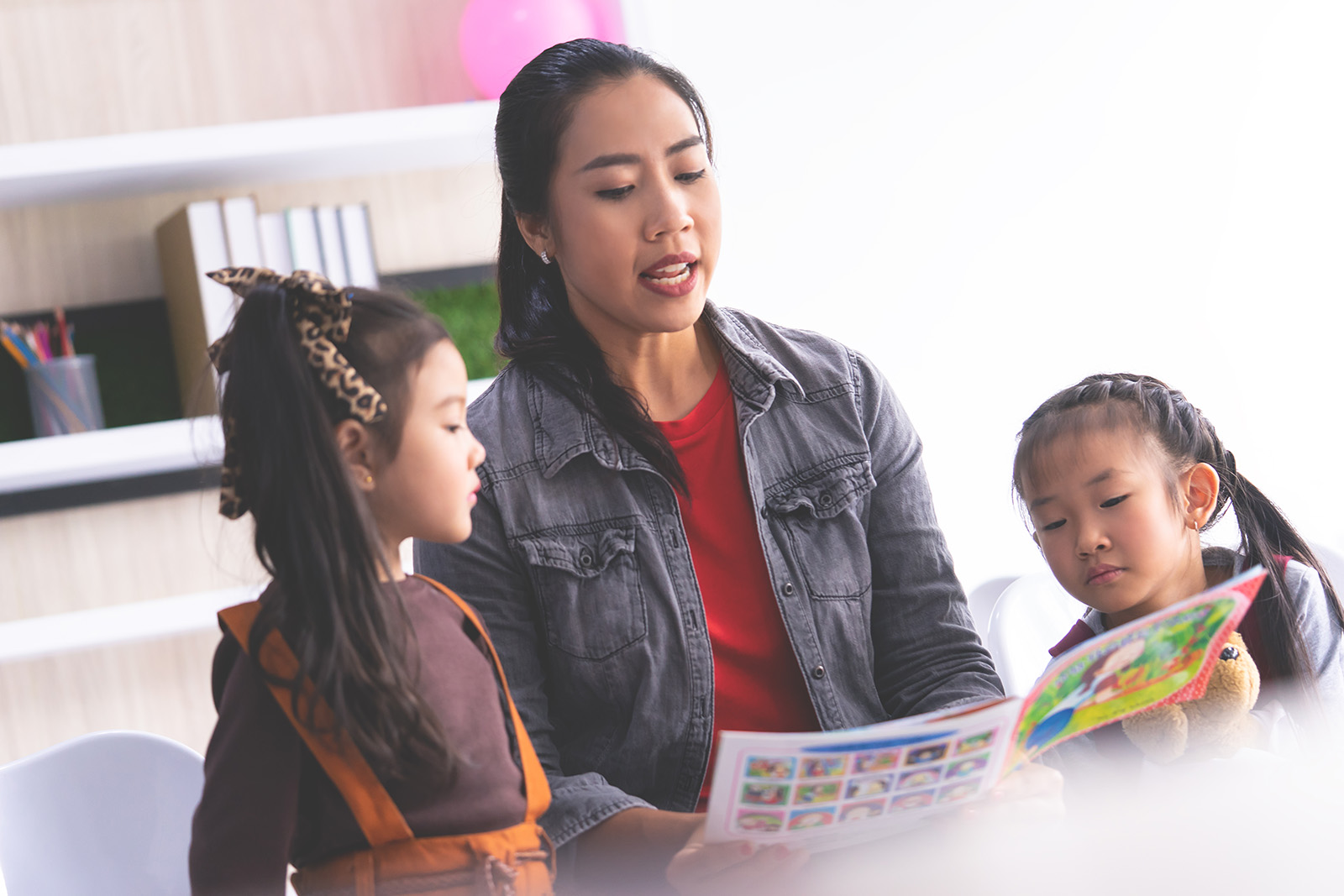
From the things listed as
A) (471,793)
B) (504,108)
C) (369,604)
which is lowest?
(471,793)

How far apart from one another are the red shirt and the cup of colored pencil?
126 cm

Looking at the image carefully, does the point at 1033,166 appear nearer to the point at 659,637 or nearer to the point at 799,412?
the point at 799,412

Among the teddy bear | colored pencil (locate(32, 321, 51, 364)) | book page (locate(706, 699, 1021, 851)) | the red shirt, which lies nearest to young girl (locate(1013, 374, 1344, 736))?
the teddy bear

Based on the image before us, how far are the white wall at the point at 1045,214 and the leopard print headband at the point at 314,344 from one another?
174 centimetres

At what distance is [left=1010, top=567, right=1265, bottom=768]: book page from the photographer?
0.84 m

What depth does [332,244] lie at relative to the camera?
6.82ft

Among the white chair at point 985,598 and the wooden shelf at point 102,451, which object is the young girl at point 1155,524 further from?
the wooden shelf at point 102,451

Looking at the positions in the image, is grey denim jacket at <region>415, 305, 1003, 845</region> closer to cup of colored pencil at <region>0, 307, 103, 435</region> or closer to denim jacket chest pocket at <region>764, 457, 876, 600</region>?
denim jacket chest pocket at <region>764, 457, 876, 600</region>

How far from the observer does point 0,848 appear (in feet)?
4.13

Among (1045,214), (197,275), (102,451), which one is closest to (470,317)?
(197,275)

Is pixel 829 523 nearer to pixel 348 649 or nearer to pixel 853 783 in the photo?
pixel 853 783

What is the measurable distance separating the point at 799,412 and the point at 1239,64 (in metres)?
1.97

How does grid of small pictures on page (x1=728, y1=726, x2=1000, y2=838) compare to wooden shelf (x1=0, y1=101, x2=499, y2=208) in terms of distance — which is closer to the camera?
grid of small pictures on page (x1=728, y1=726, x2=1000, y2=838)

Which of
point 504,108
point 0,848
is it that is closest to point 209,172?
point 504,108
